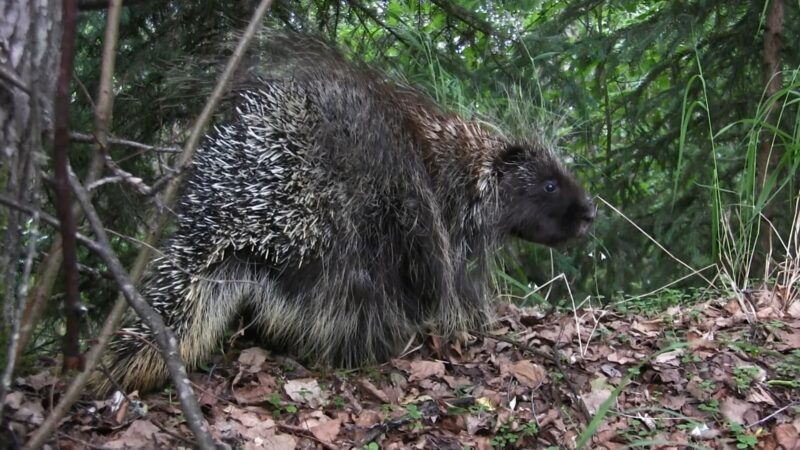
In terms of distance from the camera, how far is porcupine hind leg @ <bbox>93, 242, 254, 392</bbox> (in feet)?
8.84

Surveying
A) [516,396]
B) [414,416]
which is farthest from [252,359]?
[516,396]

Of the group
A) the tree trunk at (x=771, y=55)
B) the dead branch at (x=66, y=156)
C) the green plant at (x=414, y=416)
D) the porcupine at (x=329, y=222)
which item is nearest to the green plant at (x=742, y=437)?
the green plant at (x=414, y=416)

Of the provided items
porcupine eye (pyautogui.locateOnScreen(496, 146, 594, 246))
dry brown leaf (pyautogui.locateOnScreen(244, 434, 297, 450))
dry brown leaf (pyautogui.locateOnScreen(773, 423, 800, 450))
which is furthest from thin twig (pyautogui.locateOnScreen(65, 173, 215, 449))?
porcupine eye (pyautogui.locateOnScreen(496, 146, 594, 246))

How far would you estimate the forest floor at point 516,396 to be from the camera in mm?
2502

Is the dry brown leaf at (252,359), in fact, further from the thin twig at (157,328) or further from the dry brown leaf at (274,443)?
the thin twig at (157,328)

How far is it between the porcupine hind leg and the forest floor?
9 cm

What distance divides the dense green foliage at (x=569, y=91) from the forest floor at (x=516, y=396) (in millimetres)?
697

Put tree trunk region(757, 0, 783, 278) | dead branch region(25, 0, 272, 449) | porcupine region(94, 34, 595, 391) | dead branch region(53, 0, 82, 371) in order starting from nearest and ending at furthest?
dead branch region(53, 0, 82, 371) < dead branch region(25, 0, 272, 449) < porcupine region(94, 34, 595, 391) < tree trunk region(757, 0, 783, 278)

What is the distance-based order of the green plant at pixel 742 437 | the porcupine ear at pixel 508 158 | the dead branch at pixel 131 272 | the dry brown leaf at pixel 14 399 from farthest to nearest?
the porcupine ear at pixel 508 158 → the green plant at pixel 742 437 → the dry brown leaf at pixel 14 399 → the dead branch at pixel 131 272

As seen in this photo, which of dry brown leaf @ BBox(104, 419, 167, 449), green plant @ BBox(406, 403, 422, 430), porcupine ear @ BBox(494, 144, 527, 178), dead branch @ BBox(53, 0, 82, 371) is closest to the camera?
dead branch @ BBox(53, 0, 82, 371)

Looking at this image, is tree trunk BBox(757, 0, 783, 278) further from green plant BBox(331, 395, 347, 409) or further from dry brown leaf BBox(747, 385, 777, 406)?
green plant BBox(331, 395, 347, 409)

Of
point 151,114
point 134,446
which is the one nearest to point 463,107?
point 151,114

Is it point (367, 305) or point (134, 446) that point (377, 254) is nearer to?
point (367, 305)

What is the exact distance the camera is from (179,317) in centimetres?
285
